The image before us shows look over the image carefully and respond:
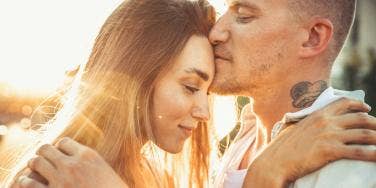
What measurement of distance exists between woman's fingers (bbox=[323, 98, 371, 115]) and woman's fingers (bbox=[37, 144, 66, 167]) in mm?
1351

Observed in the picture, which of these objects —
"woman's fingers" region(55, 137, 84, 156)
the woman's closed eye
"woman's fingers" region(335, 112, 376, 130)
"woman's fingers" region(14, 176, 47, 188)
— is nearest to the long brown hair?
"woman's fingers" region(55, 137, 84, 156)

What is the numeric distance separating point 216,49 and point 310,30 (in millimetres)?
537

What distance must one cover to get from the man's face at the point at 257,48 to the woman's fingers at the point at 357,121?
2.57 feet

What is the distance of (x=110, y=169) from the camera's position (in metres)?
3.65

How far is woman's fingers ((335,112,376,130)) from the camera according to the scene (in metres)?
3.27

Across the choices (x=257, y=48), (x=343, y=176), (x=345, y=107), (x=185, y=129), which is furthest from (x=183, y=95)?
(x=343, y=176)

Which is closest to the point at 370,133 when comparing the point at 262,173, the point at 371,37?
the point at 262,173

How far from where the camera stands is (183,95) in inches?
154

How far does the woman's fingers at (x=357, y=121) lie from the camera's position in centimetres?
327

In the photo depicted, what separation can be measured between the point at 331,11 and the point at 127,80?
1197mm

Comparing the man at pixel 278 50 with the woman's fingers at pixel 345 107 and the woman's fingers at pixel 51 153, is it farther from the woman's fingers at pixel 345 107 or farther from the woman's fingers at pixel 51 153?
the woman's fingers at pixel 51 153

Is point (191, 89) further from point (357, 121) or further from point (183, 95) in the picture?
point (357, 121)

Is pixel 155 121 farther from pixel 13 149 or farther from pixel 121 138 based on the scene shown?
pixel 13 149

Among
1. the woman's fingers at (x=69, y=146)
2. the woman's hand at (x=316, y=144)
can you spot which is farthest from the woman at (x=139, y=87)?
the woman's hand at (x=316, y=144)
